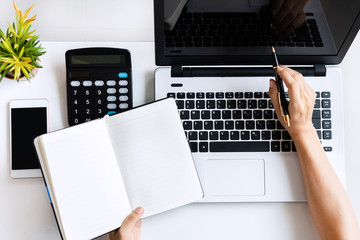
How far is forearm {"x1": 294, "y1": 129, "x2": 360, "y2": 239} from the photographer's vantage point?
66 centimetres

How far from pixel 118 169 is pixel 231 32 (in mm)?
342

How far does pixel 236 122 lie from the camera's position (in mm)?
718

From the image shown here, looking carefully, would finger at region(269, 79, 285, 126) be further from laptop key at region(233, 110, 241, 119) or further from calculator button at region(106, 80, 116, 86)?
calculator button at region(106, 80, 116, 86)

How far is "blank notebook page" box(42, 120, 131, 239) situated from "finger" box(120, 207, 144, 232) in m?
0.01

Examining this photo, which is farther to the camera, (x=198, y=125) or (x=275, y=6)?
(x=198, y=125)

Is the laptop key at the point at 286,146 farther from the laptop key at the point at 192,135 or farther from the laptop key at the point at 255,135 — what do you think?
the laptop key at the point at 192,135

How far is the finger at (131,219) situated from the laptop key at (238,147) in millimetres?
189

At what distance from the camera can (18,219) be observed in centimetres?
72

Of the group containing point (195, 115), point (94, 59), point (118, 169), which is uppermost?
point (94, 59)

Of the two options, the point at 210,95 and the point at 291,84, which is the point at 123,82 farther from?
the point at 291,84

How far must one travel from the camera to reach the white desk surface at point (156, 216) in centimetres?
71

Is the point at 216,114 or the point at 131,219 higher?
the point at 216,114

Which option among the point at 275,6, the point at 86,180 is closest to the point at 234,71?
the point at 275,6


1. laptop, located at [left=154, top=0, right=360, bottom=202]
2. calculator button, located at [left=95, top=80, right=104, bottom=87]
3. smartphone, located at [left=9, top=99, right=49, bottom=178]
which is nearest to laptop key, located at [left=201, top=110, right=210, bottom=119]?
laptop, located at [left=154, top=0, right=360, bottom=202]
